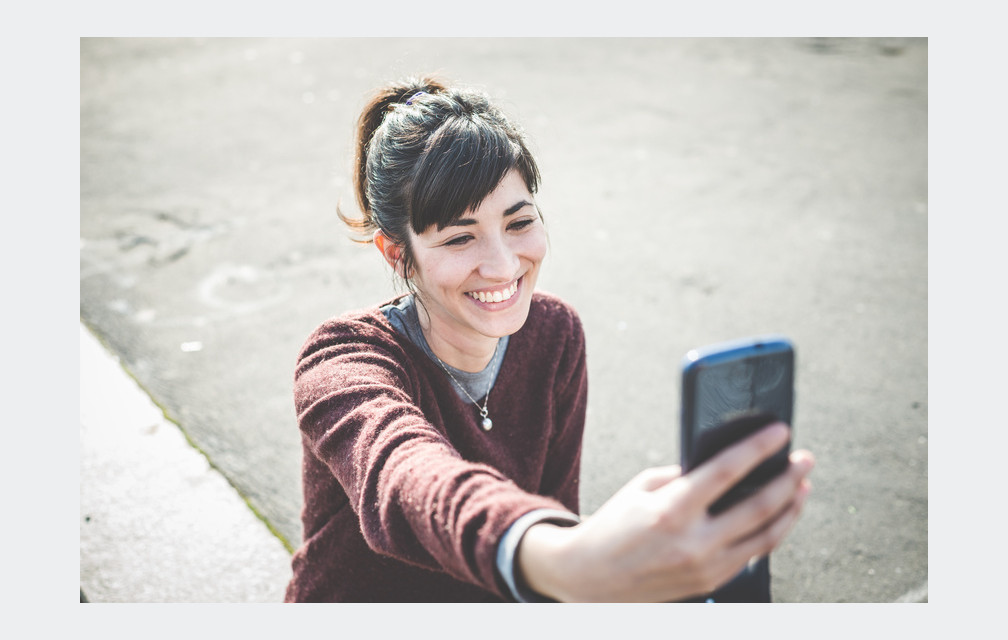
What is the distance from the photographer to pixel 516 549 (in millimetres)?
1005

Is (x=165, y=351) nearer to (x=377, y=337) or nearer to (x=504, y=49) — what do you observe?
(x=377, y=337)

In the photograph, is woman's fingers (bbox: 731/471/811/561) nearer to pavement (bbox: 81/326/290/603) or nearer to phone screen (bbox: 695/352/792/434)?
phone screen (bbox: 695/352/792/434)

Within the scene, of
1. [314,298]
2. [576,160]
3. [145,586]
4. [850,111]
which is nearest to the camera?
[145,586]

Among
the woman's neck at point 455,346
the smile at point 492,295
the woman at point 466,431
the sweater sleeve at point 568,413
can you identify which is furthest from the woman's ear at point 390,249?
the sweater sleeve at point 568,413

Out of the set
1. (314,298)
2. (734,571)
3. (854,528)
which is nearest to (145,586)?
(314,298)

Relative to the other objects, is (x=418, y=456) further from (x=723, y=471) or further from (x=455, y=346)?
(x=455, y=346)

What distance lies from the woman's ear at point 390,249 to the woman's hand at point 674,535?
47.2 inches

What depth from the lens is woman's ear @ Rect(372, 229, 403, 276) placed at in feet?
6.66

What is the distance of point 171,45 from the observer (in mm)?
8508

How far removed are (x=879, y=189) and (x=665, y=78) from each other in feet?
8.81

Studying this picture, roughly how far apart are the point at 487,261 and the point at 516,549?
97cm

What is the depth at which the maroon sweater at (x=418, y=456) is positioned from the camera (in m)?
1.13

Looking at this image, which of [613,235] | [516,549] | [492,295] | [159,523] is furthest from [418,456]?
[613,235]

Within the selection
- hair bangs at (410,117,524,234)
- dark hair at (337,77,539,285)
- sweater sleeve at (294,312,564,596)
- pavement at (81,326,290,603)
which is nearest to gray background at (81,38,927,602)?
pavement at (81,326,290,603)
